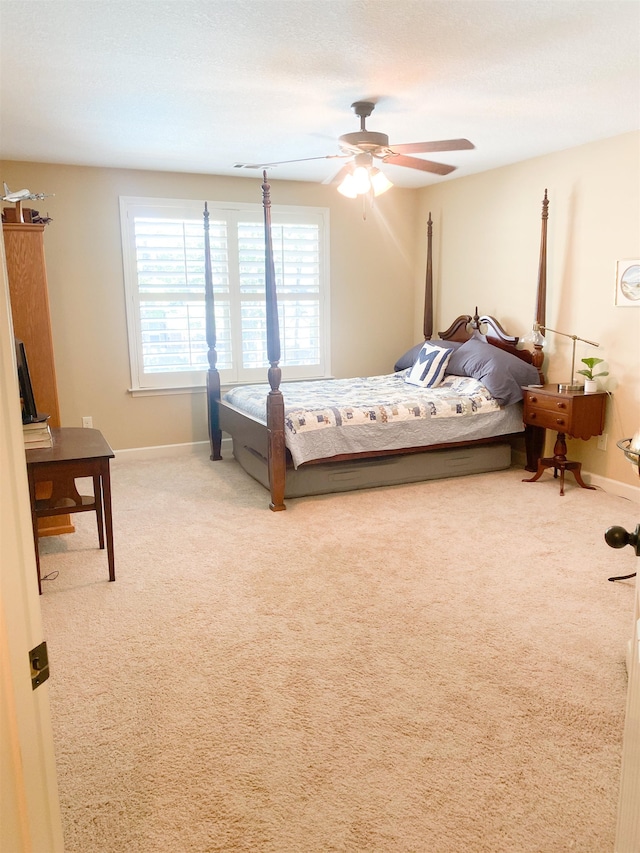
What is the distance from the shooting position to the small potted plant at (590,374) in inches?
171

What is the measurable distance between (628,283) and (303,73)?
2610 mm

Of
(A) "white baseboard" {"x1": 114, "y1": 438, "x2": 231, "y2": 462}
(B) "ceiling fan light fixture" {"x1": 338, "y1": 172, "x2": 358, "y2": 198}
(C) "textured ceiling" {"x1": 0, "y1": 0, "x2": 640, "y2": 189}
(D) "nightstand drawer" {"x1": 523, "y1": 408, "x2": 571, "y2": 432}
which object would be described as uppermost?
(C) "textured ceiling" {"x1": 0, "y1": 0, "x2": 640, "y2": 189}

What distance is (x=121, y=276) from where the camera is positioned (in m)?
5.27

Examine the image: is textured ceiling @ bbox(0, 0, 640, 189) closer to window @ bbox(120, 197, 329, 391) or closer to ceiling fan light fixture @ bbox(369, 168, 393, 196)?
ceiling fan light fixture @ bbox(369, 168, 393, 196)

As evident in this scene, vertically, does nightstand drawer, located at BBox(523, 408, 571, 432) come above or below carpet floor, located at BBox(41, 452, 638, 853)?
above

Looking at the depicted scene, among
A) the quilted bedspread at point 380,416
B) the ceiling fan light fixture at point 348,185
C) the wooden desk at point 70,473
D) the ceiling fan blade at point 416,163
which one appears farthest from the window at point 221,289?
the wooden desk at point 70,473

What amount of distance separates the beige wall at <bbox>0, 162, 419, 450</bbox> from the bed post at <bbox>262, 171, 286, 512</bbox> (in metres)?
1.78

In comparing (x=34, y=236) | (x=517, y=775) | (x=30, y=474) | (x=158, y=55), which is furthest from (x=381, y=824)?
(x=34, y=236)

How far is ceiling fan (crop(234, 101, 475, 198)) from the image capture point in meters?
3.43

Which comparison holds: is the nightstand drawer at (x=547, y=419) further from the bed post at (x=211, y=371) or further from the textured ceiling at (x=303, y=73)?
the bed post at (x=211, y=371)

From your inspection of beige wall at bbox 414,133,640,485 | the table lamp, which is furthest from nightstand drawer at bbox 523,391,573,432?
beige wall at bbox 414,133,640,485

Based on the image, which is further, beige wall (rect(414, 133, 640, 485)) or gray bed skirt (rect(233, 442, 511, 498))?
gray bed skirt (rect(233, 442, 511, 498))

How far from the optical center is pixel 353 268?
242 inches

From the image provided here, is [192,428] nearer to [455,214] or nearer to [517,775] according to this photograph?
[455,214]
